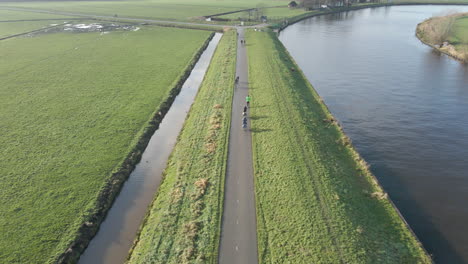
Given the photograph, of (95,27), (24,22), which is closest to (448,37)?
(95,27)

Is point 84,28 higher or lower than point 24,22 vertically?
lower

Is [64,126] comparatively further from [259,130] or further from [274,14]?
[274,14]

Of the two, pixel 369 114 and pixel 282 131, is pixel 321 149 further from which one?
pixel 369 114

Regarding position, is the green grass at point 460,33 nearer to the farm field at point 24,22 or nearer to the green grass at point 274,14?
the green grass at point 274,14

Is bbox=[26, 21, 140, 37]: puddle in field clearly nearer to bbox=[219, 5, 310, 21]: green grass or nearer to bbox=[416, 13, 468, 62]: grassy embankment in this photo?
bbox=[219, 5, 310, 21]: green grass

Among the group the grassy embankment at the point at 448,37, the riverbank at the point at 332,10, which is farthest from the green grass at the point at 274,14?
the grassy embankment at the point at 448,37
